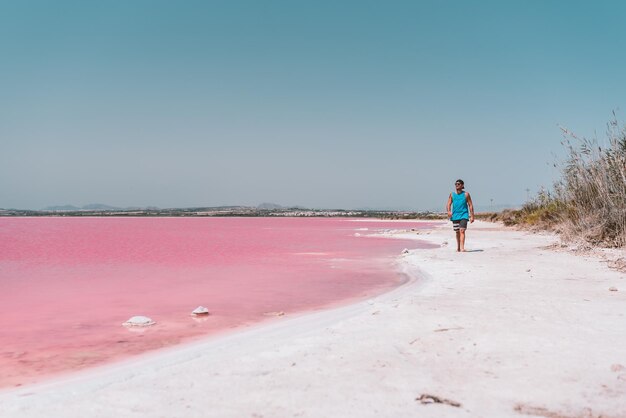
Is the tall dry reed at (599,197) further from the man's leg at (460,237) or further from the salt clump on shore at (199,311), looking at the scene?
the salt clump on shore at (199,311)

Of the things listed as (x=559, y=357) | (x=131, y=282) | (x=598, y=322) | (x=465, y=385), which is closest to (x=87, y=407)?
(x=465, y=385)

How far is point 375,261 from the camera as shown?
1095 cm

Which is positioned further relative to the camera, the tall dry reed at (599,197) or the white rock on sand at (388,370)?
the tall dry reed at (599,197)

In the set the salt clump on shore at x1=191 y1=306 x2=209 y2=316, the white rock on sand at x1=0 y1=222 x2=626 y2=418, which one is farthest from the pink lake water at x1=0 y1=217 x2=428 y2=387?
the white rock on sand at x1=0 y1=222 x2=626 y2=418

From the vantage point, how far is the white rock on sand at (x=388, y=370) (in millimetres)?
2412

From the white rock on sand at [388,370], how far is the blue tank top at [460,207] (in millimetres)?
6930

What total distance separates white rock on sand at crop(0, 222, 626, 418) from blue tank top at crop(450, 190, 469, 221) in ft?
22.7

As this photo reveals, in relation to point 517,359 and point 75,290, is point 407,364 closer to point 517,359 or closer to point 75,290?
point 517,359

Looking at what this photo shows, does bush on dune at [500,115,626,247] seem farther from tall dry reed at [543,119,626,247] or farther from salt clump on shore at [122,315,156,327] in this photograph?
salt clump on shore at [122,315,156,327]

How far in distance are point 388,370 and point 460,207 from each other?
9588 millimetres

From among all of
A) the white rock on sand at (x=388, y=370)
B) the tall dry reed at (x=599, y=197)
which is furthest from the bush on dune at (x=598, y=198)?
the white rock on sand at (x=388, y=370)

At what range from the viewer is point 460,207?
468 inches

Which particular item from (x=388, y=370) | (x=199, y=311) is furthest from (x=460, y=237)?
(x=388, y=370)

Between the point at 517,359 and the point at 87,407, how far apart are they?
2552 millimetres
